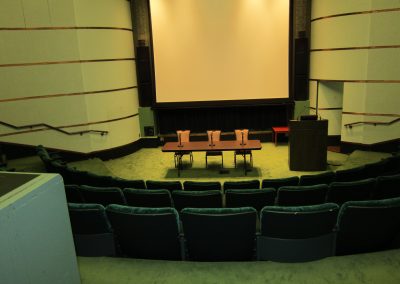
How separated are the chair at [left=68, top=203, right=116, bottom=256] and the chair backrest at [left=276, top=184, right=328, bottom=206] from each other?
2126 mm

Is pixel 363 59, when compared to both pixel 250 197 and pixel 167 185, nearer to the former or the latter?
pixel 250 197

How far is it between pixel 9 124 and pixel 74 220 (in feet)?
18.6

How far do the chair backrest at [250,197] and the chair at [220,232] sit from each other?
121 centimetres

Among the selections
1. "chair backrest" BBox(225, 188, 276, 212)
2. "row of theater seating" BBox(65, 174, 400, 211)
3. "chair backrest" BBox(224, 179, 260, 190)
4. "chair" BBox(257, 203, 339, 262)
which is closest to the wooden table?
"chair backrest" BBox(224, 179, 260, 190)

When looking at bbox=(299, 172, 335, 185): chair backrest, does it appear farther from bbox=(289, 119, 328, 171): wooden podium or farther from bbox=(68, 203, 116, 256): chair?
bbox=(68, 203, 116, 256): chair

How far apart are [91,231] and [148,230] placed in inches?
26.8

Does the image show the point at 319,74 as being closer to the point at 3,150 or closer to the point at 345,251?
the point at 345,251

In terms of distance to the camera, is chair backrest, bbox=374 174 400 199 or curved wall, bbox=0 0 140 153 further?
curved wall, bbox=0 0 140 153

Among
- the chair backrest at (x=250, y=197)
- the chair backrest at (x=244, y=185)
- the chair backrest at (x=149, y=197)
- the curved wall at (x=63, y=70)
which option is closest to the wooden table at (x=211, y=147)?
the curved wall at (x=63, y=70)

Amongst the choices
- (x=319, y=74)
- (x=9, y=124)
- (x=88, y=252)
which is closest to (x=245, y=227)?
(x=88, y=252)

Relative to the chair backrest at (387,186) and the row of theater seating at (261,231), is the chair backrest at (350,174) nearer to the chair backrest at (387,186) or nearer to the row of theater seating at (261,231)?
the chair backrest at (387,186)

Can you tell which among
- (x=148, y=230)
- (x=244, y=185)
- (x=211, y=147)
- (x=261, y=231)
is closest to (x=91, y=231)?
(x=148, y=230)

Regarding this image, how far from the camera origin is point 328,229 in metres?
3.02

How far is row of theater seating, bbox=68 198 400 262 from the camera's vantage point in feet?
9.47
